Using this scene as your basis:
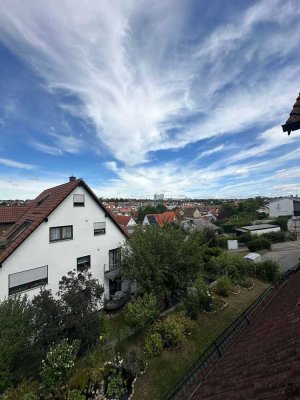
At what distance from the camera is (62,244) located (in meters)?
14.4

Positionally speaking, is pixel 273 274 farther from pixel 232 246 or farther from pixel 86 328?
pixel 86 328

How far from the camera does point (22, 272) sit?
487 inches

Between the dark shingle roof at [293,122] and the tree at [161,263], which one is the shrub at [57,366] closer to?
the tree at [161,263]

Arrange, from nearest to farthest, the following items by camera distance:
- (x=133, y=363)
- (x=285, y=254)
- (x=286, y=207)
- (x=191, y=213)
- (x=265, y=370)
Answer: (x=265, y=370), (x=133, y=363), (x=285, y=254), (x=286, y=207), (x=191, y=213)

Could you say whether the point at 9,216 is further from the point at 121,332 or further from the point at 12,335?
the point at 121,332

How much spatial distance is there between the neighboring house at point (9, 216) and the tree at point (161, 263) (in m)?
10.7

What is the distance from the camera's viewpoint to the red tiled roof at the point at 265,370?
222 cm

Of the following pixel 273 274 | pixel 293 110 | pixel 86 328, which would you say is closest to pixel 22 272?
pixel 86 328

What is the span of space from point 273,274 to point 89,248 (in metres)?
18.0

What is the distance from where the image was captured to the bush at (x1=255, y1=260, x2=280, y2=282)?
21531mm

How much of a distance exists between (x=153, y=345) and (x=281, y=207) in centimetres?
7298

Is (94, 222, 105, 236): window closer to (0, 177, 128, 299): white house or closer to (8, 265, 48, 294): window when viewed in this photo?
(0, 177, 128, 299): white house

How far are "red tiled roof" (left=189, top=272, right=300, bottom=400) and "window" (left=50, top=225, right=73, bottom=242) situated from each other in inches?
500

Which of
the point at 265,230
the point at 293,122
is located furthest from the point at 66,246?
the point at 265,230
